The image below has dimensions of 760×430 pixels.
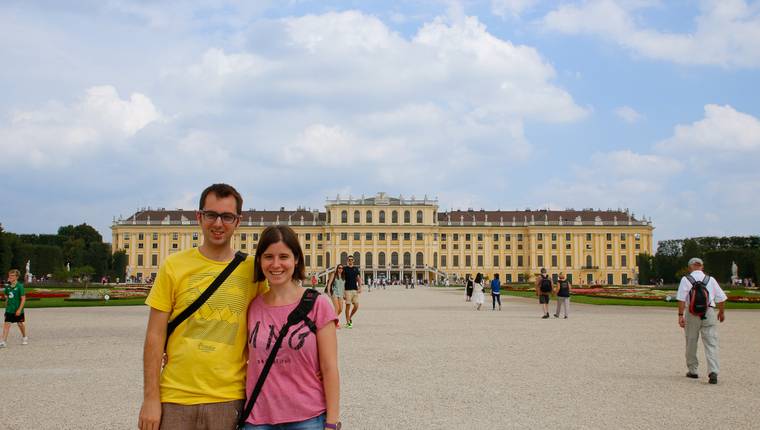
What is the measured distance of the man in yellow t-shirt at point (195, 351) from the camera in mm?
2844

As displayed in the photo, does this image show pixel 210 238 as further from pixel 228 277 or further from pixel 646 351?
pixel 646 351

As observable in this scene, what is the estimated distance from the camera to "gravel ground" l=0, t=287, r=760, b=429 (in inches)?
226

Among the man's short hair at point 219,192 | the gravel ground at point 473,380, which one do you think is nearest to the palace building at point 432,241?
the gravel ground at point 473,380

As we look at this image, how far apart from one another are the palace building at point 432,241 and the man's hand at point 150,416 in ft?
270

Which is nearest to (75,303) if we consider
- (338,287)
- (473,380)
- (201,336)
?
(338,287)

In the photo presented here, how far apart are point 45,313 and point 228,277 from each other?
18.8 meters

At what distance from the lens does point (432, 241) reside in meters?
86.3

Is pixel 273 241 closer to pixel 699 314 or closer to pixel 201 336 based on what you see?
pixel 201 336

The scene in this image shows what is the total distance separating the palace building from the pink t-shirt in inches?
3232

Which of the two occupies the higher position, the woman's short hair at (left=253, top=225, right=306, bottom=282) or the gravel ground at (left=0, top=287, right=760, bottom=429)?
the woman's short hair at (left=253, top=225, right=306, bottom=282)

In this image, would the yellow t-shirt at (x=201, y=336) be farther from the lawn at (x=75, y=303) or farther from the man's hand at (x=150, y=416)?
the lawn at (x=75, y=303)

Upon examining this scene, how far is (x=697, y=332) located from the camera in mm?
8039

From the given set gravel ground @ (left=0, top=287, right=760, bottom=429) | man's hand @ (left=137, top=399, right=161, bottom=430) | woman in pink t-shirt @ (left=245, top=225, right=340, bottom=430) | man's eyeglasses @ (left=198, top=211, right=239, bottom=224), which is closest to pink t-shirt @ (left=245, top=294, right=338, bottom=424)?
woman in pink t-shirt @ (left=245, top=225, right=340, bottom=430)

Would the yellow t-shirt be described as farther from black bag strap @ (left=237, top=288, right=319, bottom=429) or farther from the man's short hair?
the man's short hair
